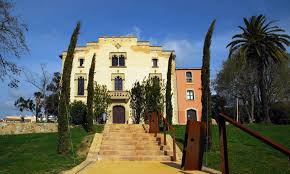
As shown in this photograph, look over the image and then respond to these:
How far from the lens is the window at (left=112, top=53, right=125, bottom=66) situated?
4218 centimetres

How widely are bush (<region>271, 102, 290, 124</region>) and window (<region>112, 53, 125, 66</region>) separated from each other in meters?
20.5

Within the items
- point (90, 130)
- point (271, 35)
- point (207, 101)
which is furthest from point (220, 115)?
point (271, 35)

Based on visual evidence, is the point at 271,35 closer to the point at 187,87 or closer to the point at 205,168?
the point at 187,87

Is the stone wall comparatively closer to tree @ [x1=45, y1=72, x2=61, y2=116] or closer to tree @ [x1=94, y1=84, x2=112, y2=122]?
tree @ [x1=94, y1=84, x2=112, y2=122]

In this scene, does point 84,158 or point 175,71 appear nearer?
point 84,158

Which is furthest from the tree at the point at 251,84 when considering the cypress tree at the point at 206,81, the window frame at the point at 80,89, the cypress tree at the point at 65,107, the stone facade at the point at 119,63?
the cypress tree at the point at 65,107

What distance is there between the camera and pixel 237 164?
1070cm

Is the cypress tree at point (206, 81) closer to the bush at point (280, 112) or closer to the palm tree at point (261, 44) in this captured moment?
the palm tree at point (261, 44)

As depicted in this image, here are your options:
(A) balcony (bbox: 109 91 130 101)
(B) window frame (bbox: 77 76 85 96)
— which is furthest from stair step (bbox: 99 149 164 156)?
(B) window frame (bbox: 77 76 85 96)

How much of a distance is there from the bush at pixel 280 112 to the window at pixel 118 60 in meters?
20.5

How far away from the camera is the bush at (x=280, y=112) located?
43344 millimetres

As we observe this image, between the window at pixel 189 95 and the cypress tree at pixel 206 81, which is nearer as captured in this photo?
the cypress tree at pixel 206 81

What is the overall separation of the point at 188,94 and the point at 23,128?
21344 mm

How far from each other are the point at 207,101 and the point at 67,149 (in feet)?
20.2
